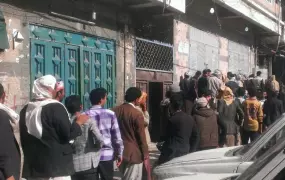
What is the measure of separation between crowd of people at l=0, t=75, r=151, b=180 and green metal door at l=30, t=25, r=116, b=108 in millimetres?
3138

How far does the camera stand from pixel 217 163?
416cm

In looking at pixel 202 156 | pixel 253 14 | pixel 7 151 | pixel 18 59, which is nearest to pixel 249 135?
pixel 202 156

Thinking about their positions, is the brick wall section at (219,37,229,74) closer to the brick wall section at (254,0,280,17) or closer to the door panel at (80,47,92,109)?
the brick wall section at (254,0,280,17)

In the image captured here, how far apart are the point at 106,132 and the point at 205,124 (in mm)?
1499

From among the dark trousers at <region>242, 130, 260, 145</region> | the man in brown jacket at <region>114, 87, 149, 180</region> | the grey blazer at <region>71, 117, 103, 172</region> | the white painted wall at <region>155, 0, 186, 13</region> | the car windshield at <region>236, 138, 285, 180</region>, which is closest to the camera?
the car windshield at <region>236, 138, 285, 180</region>

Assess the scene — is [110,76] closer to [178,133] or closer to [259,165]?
[178,133]

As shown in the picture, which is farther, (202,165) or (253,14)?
(253,14)

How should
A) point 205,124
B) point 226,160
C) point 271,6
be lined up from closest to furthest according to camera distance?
point 226,160 → point 205,124 → point 271,6

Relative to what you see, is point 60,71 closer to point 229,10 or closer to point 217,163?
point 217,163

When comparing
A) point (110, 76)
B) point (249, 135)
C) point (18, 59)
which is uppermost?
point (18, 59)

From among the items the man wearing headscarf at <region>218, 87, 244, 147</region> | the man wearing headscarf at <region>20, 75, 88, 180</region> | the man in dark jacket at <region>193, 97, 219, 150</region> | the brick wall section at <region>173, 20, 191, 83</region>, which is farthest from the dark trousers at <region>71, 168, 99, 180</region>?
the brick wall section at <region>173, 20, 191, 83</region>

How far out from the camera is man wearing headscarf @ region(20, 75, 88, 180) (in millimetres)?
3916

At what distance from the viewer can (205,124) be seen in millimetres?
5773

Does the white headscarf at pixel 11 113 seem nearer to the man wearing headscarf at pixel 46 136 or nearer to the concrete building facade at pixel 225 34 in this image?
the man wearing headscarf at pixel 46 136
